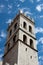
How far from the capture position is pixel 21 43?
4506 cm

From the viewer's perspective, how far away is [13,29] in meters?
52.5

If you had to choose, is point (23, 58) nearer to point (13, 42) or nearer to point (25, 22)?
point (13, 42)

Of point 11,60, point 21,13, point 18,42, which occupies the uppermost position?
point 21,13

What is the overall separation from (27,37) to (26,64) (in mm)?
8675

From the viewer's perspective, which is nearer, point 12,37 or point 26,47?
point 26,47

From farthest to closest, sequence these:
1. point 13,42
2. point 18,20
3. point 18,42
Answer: point 18,20 < point 13,42 < point 18,42

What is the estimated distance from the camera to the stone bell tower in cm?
4277

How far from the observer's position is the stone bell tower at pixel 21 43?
140 feet

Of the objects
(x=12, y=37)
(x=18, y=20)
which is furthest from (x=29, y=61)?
(x=18, y=20)

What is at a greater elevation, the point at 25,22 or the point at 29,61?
the point at 25,22

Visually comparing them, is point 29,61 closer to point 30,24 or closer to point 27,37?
point 27,37

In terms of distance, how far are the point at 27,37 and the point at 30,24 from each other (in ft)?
21.2

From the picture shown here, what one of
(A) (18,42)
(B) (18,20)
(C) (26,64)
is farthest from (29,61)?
(B) (18,20)

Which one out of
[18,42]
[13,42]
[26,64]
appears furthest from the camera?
[13,42]
